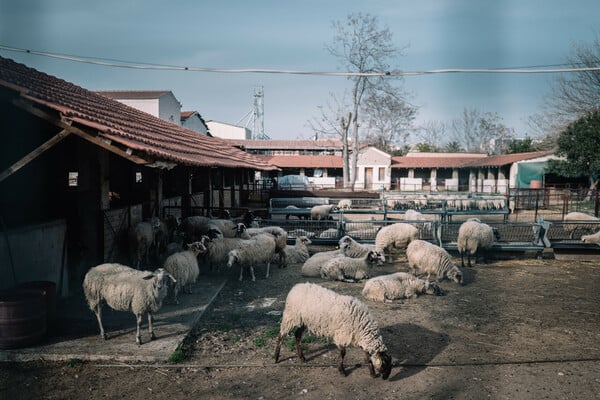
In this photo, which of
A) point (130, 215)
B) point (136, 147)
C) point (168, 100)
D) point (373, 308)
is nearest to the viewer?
point (136, 147)

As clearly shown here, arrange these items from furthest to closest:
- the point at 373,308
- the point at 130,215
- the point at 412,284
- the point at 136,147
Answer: the point at 130,215 → the point at 412,284 → the point at 373,308 → the point at 136,147

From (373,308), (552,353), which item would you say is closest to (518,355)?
(552,353)

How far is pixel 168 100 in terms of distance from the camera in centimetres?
3734

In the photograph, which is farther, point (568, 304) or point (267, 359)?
point (568, 304)

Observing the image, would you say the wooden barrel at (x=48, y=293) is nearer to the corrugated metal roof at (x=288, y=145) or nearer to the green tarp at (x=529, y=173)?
the green tarp at (x=529, y=173)

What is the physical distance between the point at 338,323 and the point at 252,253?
4.37 meters

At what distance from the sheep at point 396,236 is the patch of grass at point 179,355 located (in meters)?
6.83

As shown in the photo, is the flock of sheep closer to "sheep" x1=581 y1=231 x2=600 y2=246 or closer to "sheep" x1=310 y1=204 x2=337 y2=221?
"sheep" x1=581 y1=231 x2=600 y2=246

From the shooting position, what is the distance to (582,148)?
90.8 feet

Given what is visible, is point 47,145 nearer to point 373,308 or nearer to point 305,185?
point 373,308

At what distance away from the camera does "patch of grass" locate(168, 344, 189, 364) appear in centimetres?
522

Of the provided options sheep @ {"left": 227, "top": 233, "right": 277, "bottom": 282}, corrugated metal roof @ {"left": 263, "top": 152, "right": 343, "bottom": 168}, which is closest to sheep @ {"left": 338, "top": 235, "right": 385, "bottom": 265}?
sheep @ {"left": 227, "top": 233, "right": 277, "bottom": 282}

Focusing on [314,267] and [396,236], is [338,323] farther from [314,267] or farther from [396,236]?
[396,236]

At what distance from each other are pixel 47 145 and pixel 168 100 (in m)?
33.9
